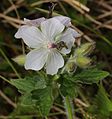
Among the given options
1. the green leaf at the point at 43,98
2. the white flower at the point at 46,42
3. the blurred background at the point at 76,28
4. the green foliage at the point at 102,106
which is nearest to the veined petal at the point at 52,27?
the white flower at the point at 46,42

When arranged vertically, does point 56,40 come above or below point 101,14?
above

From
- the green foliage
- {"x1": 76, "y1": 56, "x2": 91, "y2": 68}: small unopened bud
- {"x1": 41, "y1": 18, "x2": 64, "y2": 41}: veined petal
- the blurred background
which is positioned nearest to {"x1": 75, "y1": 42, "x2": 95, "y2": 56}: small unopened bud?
{"x1": 76, "y1": 56, "x2": 91, "y2": 68}: small unopened bud

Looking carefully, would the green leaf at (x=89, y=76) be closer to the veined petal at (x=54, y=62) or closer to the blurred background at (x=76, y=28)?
the veined petal at (x=54, y=62)

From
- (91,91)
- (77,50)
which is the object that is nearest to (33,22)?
(77,50)

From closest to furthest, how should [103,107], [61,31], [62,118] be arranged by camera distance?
1. [61,31]
2. [103,107]
3. [62,118]

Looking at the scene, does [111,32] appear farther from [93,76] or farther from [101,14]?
[93,76]
